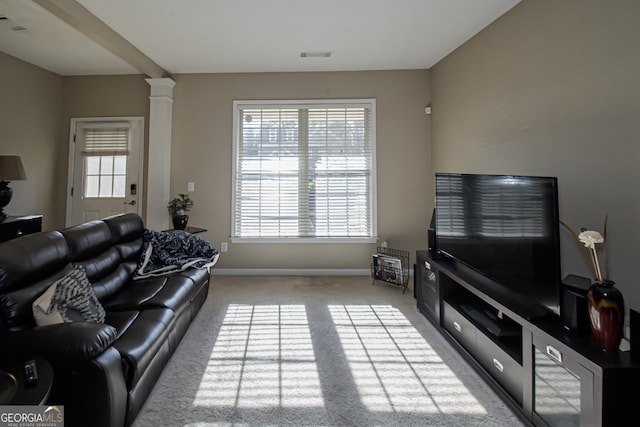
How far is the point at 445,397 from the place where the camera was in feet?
5.24

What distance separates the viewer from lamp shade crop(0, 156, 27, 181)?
3.02 m

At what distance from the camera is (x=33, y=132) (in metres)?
3.74

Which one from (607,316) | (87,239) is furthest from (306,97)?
(607,316)

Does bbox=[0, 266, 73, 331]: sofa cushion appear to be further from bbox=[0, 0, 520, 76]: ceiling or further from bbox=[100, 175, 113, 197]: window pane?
bbox=[100, 175, 113, 197]: window pane

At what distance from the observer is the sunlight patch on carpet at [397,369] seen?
5.07ft

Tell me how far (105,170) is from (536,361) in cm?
504

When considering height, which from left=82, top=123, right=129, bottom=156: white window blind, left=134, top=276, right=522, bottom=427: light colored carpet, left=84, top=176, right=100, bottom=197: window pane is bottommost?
left=134, top=276, right=522, bottom=427: light colored carpet

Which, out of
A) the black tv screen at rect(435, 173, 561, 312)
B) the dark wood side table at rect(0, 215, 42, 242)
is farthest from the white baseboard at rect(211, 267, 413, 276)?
the dark wood side table at rect(0, 215, 42, 242)

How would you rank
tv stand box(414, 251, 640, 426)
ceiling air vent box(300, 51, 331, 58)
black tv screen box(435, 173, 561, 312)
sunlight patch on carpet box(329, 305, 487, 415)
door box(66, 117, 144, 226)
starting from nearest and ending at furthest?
tv stand box(414, 251, 640, 426) < black tv screen box(435, 173, 561, 312) < sunlight patch on carpet box(329, 305, 487, 415) < ceiling air vent box(300, 51, 331, 58) < door box(66, 117, 144, 226)

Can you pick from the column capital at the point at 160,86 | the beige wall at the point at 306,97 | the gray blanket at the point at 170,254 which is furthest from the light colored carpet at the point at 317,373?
the column capital at the point at 160,86

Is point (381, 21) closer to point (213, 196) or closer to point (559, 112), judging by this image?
point (559, 112)

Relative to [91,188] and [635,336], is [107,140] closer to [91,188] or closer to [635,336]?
[91,188]

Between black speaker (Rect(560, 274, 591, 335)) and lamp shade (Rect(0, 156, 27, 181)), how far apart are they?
484cm

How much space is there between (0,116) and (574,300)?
571cm
